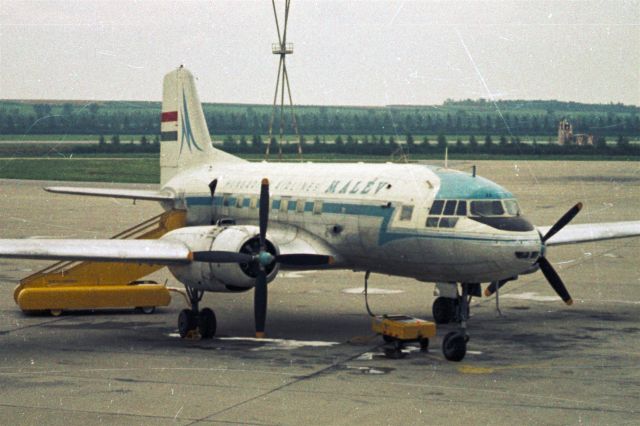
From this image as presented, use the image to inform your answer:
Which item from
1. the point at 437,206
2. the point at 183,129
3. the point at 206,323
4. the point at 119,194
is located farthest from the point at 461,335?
the point at 183,129

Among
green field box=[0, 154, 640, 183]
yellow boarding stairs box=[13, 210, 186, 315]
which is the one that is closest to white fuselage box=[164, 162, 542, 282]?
yellow boarding stairs box=[13, 210, 186, 315]

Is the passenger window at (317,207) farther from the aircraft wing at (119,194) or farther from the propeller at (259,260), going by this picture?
the aircraft wing at (119,194)

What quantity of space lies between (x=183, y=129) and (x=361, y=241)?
11249 mm

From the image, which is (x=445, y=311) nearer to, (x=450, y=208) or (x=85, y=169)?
(x=450, y=208)

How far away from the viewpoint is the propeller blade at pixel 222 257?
76.2 feet

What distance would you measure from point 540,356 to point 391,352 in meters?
3.25

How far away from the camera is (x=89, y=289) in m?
28.5

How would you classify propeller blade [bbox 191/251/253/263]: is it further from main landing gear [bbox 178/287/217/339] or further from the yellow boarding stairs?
the yellow boarding stairs

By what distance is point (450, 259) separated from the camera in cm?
2286

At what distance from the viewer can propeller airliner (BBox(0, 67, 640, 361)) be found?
2256cm

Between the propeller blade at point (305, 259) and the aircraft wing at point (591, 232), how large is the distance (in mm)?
6352

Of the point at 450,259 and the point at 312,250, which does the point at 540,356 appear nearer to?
the point at 450,259

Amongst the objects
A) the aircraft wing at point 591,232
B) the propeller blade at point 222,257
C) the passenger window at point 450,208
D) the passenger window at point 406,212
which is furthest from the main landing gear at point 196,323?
the aircraft wing at point 591,232

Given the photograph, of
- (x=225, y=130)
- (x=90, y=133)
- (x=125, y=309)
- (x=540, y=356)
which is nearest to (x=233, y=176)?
(x=125, y=309)
